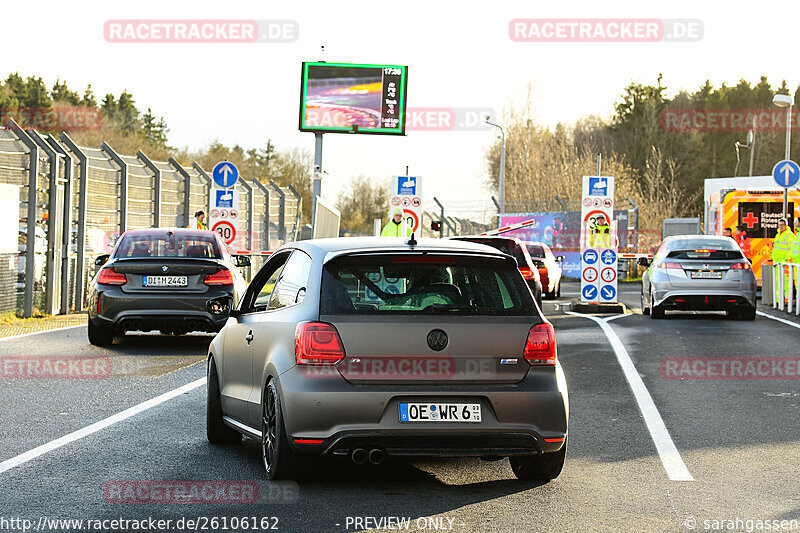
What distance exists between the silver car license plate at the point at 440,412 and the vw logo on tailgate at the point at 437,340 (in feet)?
1.02

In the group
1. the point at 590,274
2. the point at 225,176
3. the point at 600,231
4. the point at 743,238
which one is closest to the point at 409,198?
the point at 225,176

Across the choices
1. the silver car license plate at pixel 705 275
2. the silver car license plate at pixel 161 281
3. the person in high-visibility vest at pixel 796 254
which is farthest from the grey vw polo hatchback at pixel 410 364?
the person in high-visibility vest at pixel 796 254

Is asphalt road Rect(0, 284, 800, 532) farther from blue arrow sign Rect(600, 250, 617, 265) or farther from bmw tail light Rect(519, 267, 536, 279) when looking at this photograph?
blue arrow sign Rect(600, 250, 617, 265)

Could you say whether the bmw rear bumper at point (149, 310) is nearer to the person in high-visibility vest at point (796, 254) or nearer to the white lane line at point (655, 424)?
the white lane line at point (655, 424)

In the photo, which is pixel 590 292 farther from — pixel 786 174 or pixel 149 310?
pixel 149 310

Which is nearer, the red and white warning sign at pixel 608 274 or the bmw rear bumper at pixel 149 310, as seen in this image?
Result: the bmw rear bumper at pixel 149 310

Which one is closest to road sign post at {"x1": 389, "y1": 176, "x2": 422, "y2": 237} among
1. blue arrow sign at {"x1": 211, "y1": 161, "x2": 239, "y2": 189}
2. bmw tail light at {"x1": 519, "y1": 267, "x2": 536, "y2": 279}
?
blue arrow sign at {"x1": 211, "y1": 161, "x2": 239, "y2": 189}

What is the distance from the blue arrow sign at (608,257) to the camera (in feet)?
79.5

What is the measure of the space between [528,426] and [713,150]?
3877 inches

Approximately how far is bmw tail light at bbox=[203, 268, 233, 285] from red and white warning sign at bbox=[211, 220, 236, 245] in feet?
40.2

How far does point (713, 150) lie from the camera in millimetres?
101812

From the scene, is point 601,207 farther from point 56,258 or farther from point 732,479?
point 732,479

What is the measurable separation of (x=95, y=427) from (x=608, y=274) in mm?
16281

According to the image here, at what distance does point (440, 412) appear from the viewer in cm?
691
